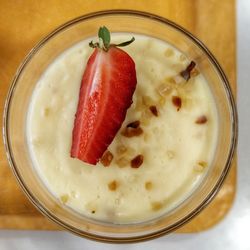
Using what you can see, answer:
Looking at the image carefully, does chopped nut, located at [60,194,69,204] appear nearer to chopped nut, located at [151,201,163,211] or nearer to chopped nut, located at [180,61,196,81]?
chopped nut, located at [151,201,163,211]

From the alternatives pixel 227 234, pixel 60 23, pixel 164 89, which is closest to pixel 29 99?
pixel 60 23

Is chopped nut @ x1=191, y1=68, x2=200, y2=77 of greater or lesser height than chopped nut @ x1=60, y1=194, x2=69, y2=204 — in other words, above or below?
above

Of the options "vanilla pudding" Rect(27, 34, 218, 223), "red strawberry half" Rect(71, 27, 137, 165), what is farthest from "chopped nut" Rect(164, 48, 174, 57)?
"red strawberry half" Rect(71, 27, 137, 165)

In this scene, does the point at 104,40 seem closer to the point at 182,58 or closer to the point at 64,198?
the point at 182,58

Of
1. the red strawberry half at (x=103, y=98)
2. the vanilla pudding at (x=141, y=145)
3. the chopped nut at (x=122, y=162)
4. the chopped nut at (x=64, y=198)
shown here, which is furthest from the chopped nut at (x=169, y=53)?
the chopped nut at (x=64, y=198)

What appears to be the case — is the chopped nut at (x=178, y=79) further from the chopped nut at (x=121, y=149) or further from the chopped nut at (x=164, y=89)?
the chopped nut at (x=121, y=149)

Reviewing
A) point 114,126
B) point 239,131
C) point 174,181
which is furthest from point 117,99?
point 239,131
